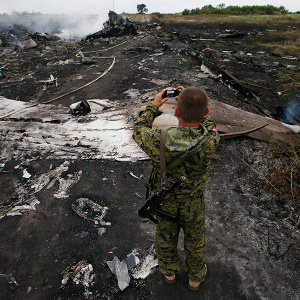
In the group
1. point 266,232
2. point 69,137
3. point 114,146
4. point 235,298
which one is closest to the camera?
point 235,298

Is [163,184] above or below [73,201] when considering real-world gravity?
above

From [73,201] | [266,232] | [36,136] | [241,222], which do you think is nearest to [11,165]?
[36,136]

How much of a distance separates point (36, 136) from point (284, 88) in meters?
7.71

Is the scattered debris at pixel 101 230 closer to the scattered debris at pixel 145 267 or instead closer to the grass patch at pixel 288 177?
the scattered debris at pixel 145 267

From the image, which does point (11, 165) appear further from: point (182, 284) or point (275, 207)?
point (275, 207)

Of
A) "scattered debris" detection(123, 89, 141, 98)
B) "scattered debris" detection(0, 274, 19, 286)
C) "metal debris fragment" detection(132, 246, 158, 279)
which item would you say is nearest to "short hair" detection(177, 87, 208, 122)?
"metal debris fragment" detection(132, 246, 158, 279)

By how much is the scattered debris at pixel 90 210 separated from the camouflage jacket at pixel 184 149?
137 cm

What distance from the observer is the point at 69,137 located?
14.5 ft

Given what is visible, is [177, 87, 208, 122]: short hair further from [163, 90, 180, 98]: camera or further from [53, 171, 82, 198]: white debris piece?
[53, 171, 82, 198]: white debris piece

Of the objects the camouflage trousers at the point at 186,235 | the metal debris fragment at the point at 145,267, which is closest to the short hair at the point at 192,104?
the camouflage trousers at the point at 186,235

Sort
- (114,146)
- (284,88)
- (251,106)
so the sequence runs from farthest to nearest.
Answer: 1. (284,88)
2. (251,106)
3. (114,146)

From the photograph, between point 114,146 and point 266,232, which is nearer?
point 266,232

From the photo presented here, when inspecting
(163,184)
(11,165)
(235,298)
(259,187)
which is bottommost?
(235,298)

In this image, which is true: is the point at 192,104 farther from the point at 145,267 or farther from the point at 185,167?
the point at 145,267
